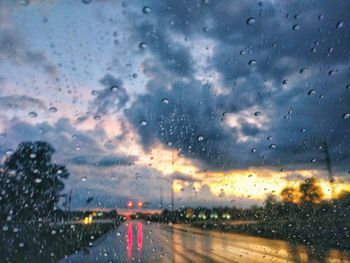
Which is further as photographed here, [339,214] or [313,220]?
[313,220]

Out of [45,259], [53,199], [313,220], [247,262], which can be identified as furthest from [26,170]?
[313,220]

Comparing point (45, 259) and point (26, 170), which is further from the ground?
point (26, 170)

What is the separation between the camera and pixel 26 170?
26.2 m

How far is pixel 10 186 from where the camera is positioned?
111 feet

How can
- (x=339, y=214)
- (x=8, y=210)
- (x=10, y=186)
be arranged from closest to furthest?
(x=339, y=214), (x=8, y=210), (x=10, y=186)

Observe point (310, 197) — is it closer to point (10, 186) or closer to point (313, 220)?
point (313, 220)

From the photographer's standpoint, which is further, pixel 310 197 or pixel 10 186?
pixel 10 186

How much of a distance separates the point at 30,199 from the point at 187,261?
62.6 feet

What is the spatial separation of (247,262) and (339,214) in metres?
14.8

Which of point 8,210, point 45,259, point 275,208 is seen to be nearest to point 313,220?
point 275,208

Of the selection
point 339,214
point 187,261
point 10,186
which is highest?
point 10,186

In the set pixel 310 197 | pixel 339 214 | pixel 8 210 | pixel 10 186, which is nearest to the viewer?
pixel 339 214

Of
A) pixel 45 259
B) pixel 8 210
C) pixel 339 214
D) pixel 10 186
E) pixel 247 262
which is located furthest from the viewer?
pixel 10 186

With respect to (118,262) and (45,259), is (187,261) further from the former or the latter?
(45,259)
